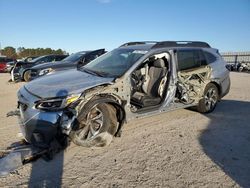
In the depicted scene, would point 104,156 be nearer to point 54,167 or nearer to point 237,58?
point 54,167

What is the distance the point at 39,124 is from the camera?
13.2ft

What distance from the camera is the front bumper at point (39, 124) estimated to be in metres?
3.99

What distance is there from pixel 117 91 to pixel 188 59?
7.83ft

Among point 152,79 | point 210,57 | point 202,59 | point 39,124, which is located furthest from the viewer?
point 210,57

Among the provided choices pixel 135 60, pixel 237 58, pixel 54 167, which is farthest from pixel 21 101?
pixel 237 58

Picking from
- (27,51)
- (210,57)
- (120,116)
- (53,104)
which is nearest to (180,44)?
(210,57)

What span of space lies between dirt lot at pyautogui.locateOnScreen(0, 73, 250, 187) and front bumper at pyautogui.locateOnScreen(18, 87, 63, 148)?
37cm

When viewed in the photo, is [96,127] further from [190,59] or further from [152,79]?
[190,59]

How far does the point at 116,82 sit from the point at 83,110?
2.78 feet

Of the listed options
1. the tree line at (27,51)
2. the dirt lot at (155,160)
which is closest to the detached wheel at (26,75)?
the dirt lot at (155,160)

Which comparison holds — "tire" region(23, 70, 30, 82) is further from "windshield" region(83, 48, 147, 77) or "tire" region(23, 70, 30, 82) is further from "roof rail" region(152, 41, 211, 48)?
"roof rail" region(152, 41, 211, 48)

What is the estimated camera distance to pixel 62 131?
157 inches

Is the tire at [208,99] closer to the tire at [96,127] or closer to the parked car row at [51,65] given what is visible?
the tire at [96,127]

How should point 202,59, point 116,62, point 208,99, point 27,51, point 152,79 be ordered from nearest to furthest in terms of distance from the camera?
point 116,62 → point 152,79 → point 202,59 → point 208,99 → point 27,51
